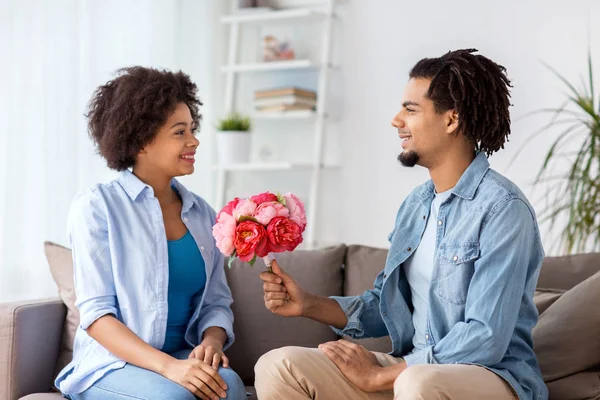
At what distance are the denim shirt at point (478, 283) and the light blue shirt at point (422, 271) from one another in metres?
0.02

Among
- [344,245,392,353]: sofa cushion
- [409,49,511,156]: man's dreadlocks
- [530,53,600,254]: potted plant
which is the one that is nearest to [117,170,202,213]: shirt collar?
[344,245,392,353]: sofa cushion

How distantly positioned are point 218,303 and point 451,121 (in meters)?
0.92

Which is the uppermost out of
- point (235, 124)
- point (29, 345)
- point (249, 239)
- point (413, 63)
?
point (413, 63)

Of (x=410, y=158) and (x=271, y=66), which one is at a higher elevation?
(x=271, y=66)

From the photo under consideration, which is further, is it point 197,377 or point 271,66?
point 271,66

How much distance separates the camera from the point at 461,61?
2.20 m

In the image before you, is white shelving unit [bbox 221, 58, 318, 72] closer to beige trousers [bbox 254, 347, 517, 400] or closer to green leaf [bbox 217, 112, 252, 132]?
green leaf [bbox 217, 112, 252, 132]

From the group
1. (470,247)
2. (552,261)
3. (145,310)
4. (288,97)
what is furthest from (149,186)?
(288,97)

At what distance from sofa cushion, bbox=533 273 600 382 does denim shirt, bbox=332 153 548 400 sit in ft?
0.89

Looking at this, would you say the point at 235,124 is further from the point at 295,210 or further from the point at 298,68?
the point at 295,210

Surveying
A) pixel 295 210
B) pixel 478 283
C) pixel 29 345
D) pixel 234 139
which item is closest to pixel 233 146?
pixel 234 139

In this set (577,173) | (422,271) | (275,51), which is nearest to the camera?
(422,271)

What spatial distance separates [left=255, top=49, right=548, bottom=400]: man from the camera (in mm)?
1920

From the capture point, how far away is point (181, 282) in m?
2.42
